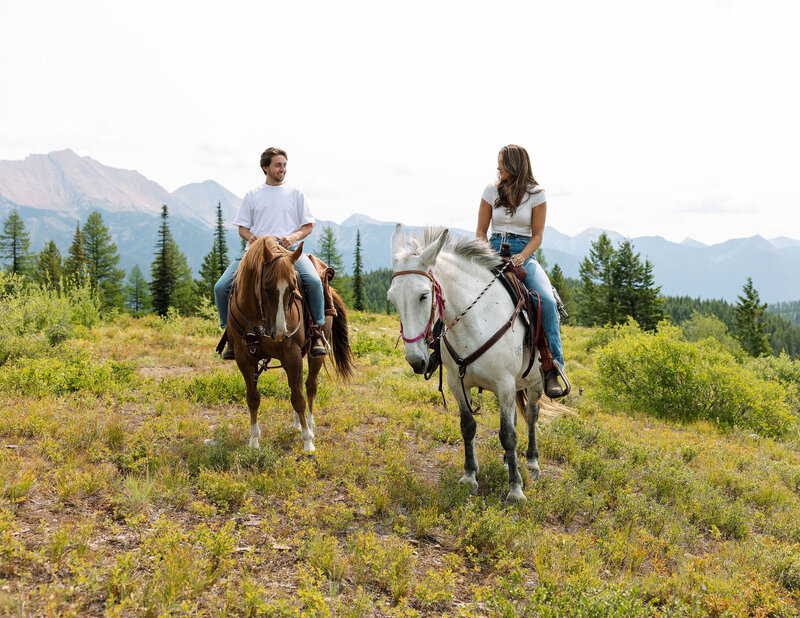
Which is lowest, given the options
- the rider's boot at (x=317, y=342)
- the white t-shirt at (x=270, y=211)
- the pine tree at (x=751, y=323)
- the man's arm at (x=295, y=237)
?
the pine tree at (x=751, y=323)

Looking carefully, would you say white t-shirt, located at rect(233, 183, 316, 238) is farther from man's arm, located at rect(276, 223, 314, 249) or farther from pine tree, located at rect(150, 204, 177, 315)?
pine tree, located at rect(150, 204, 177, 315)

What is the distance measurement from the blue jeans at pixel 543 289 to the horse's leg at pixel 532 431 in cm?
86

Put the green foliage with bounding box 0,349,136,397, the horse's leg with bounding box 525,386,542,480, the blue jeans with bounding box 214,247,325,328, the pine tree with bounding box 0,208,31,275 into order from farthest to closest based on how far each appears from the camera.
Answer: the pine tree with bounding box 0,208,31,275
the green foliage with bounding box 0,349,136,397
the blue jeans with bounding box 214,247,325,328
the horse's leg with bounding box 525,386,542,480

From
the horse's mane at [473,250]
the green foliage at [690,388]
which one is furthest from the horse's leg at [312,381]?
the green foliage at [690,388]

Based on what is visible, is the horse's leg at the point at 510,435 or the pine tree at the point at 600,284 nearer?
the horse's leg at the point at 510,435

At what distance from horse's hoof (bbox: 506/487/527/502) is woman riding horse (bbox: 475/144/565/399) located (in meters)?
1.34

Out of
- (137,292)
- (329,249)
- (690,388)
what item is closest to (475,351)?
(690,388)

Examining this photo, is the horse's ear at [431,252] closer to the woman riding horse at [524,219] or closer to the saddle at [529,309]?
the saddle at [529,309]

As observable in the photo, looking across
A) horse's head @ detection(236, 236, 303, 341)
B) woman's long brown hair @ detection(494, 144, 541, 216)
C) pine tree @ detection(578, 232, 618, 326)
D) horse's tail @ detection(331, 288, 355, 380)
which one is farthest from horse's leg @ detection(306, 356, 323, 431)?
pine tree @ detection(578, 232, 618, 326)

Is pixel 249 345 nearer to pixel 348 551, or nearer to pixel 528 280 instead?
pixel 348 551

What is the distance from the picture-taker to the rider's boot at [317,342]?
645 centimetres

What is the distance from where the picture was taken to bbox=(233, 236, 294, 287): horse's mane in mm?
5285

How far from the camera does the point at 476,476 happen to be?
5.79 m

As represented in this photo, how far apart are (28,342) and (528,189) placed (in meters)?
10.3
